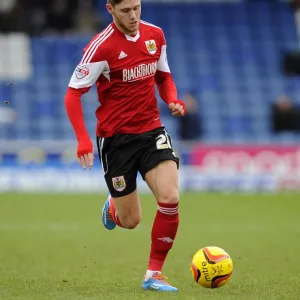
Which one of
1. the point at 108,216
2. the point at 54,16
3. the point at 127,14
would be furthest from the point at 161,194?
the point at 54,16

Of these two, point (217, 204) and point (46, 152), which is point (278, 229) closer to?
point (217, 204)

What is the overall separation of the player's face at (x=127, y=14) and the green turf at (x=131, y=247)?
2116 mm

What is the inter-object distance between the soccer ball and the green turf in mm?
87

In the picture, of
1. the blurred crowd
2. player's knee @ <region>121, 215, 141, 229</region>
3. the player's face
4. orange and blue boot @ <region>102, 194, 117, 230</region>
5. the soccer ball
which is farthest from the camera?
the blurred crowd

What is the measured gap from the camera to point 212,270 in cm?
745

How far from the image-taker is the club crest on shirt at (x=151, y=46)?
7852mm

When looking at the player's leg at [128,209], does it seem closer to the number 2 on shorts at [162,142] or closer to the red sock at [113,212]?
the red sock at [113,212]

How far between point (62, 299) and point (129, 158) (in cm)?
Result: 142

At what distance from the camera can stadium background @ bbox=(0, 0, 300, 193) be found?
67.5 ft

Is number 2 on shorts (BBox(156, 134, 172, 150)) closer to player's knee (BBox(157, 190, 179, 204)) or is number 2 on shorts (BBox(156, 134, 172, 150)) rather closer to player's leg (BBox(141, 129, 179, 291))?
player's leg (BBox(141, 129, 179, 291))

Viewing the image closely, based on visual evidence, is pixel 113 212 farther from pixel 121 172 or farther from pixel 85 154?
pixel 85 154

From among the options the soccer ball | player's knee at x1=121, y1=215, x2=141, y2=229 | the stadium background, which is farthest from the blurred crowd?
the soccer ball

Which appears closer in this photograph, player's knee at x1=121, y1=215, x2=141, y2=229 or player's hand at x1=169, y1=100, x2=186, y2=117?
player's hand at x1=169, y1=100, x2=186, y2=117

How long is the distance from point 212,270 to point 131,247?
14.0ft
